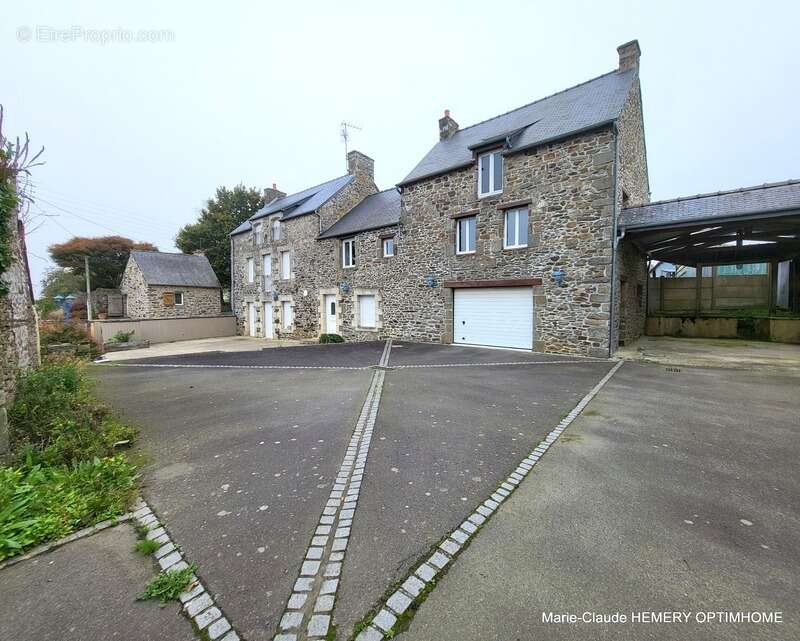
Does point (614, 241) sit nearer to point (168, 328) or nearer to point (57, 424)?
point (57, 424)

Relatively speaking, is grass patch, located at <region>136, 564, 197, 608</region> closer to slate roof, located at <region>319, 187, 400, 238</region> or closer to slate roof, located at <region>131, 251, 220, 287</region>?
slate roof, located at <region>319, 187, 400, 238</region>

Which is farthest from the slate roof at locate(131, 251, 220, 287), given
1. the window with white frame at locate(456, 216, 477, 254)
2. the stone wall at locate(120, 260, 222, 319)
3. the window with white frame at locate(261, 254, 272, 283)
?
the window with white frame at locate(456, 216, 477, 254)

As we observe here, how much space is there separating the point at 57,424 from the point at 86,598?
2.70 meters

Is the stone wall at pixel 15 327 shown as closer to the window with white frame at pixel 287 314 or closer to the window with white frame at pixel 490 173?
the window with white frame at pixel 490 173

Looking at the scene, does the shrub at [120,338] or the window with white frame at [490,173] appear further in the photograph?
the shrub at [120,338]

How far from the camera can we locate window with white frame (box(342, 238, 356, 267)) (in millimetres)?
16672

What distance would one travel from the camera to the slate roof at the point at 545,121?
33.3ft

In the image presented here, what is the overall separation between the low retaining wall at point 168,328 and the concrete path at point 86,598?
1748 centimetres

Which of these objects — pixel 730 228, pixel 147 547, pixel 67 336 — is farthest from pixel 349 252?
pixel 147 547

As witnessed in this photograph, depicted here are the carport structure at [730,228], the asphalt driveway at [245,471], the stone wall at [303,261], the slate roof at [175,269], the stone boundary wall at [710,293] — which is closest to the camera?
the asphalt driveway at [245,471]

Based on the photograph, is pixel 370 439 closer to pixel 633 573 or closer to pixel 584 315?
pixel 633 573

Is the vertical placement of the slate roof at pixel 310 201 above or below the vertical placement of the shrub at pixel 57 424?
above

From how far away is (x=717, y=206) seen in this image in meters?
9.07

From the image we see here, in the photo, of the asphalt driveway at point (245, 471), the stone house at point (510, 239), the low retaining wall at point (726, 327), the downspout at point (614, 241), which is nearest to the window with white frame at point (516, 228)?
the stone house at point (510, 239)
